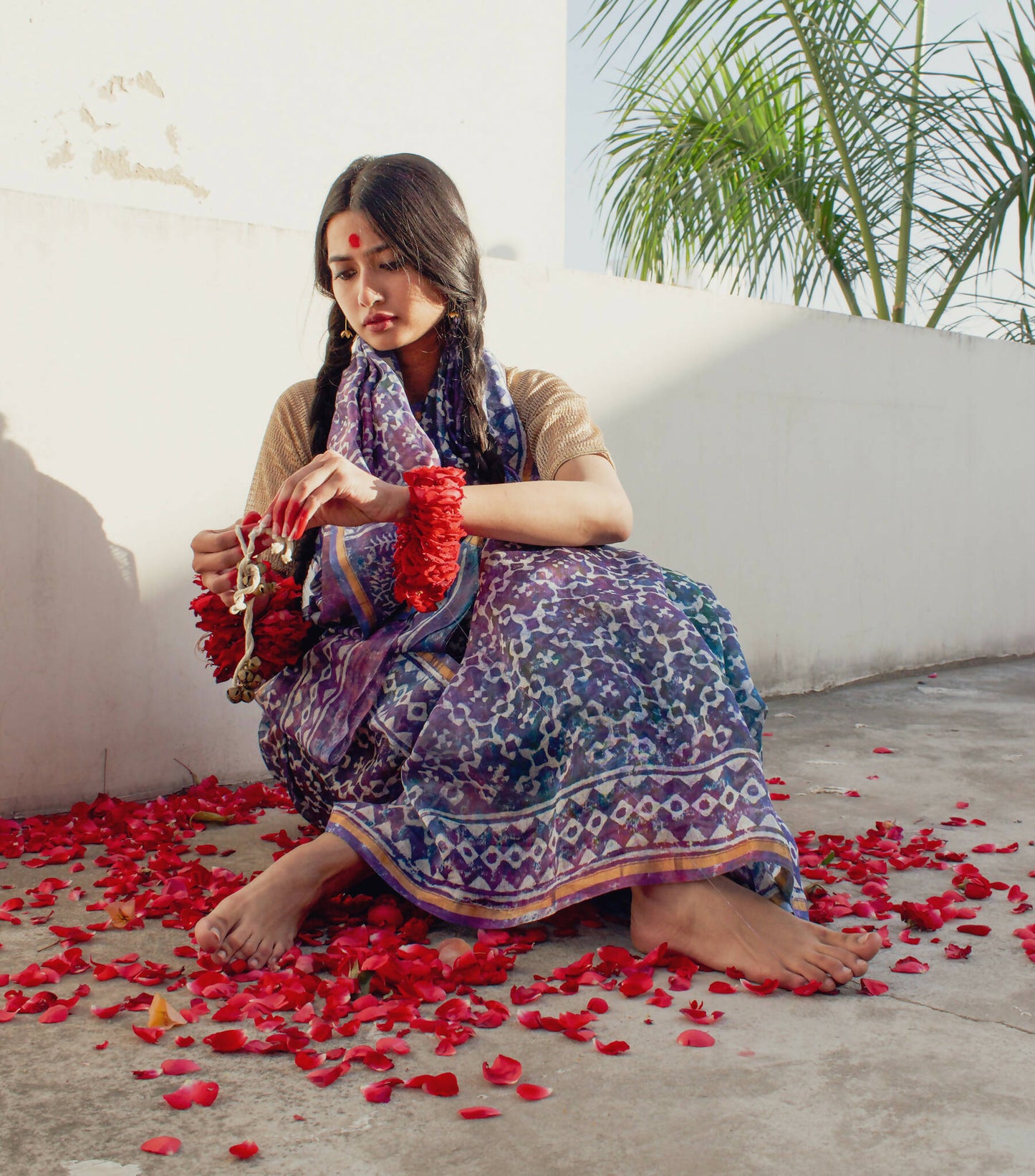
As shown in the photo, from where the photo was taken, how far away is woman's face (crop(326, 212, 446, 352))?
193cm

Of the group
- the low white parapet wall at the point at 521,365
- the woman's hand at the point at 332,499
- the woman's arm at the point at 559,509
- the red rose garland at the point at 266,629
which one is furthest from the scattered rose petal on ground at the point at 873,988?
the low white parapet wall at the point at 521,365

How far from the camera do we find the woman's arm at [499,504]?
5.26 ft

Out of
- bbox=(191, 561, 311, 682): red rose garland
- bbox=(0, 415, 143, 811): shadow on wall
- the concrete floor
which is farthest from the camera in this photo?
bbox=(0, 415, 143, 811): shadow on wall

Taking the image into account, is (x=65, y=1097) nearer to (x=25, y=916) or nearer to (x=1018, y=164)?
(x=25, y=916)

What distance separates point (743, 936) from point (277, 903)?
0.67 m

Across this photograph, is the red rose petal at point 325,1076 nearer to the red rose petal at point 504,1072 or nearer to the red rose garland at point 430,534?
the red rose petal at point 504,1072

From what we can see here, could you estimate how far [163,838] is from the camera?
7.25 feet

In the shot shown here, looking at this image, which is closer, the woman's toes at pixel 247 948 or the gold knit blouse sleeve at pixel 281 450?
the woman's toes at pixel 247 948

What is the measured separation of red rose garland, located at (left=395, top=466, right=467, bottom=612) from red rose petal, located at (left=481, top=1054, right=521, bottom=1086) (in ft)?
2.30

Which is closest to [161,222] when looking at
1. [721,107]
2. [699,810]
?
[699,810]

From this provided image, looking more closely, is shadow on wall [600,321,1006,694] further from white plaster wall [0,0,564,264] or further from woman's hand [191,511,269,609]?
woman's hand [191,511,269,609]

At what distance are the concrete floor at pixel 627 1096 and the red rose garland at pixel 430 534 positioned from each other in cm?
54

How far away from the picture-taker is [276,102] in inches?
152

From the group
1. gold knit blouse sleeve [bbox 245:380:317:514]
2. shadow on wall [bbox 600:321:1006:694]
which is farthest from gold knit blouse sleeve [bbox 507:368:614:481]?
shadow on wall [bbox 600:321:1006:694]
